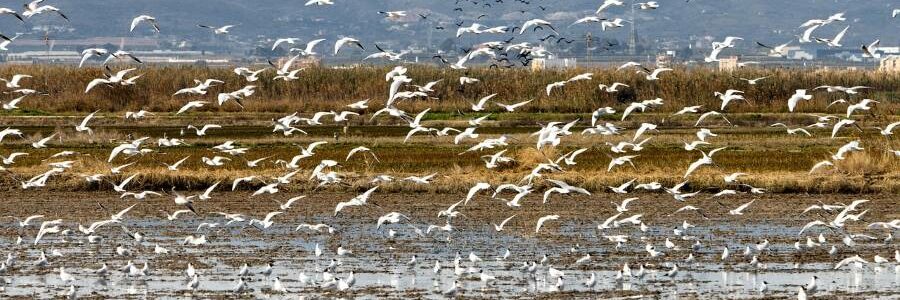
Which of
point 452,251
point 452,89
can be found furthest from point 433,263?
point 452,89

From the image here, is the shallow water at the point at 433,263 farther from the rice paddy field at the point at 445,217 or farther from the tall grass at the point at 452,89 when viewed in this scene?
the tall grass at the point at 452,89

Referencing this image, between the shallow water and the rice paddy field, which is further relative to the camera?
the rice paddy field

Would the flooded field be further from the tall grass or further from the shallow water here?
the tall grass

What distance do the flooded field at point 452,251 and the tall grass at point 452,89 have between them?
99.9ft

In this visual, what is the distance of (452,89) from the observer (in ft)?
214

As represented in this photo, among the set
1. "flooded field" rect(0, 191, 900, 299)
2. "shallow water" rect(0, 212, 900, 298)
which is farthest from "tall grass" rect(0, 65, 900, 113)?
"shallow water" rect(0, 212, 900, 298)

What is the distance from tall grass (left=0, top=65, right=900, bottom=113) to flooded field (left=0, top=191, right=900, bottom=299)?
1199 inches

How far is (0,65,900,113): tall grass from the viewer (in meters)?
59.8

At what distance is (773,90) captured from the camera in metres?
61.8

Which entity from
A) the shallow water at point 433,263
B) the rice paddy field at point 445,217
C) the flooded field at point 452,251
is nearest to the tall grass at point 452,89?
the rice paddy field at point 445,217

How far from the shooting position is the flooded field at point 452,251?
18.2 metres

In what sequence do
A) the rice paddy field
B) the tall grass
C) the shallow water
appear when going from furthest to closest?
1. the tall grass
2. the rice paddy field
3. the shallow water

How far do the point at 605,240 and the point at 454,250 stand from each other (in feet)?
7.96

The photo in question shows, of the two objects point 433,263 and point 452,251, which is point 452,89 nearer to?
point 452,251
